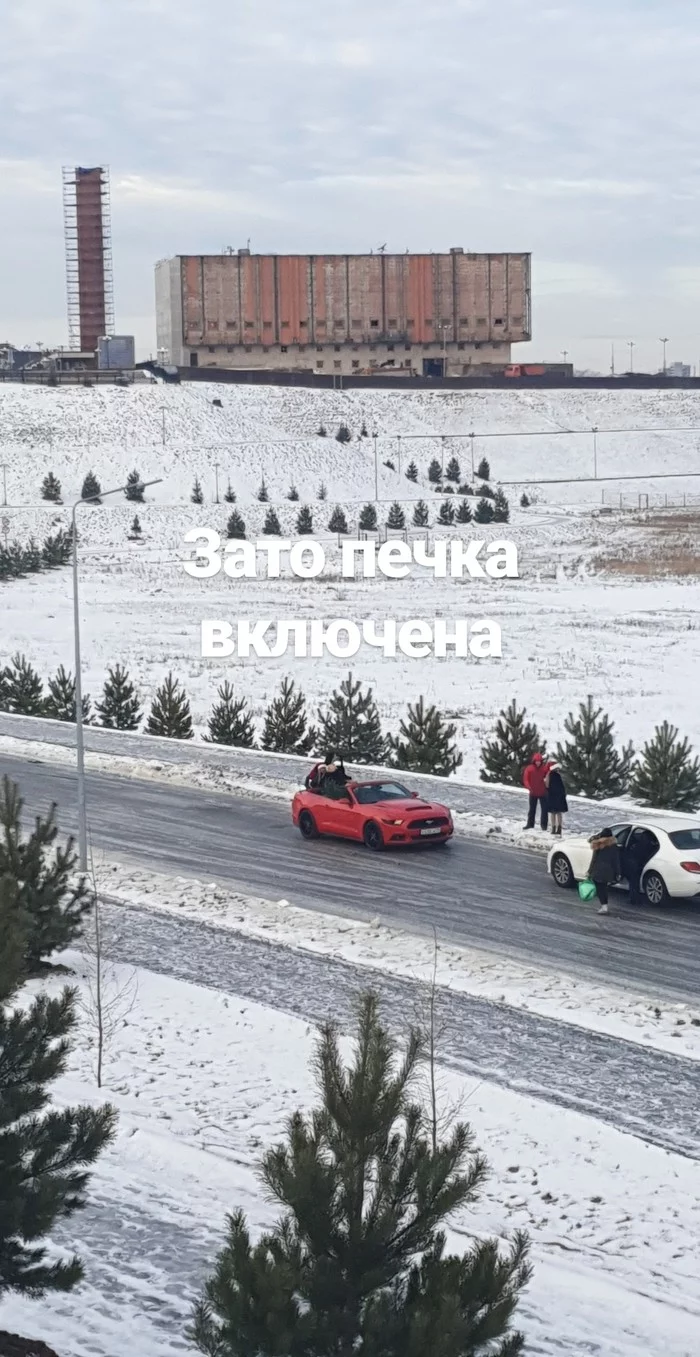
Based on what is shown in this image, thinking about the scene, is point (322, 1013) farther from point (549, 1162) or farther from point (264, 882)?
point (264, 882)

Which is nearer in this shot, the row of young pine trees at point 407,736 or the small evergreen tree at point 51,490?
the row of young pine trees at point 407,736

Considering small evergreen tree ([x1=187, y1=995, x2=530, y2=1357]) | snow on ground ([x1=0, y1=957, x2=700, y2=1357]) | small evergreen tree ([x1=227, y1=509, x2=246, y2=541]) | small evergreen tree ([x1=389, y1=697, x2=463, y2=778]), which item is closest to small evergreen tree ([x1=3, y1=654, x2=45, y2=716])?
small evergreen tree ([x1=389, y1=697, x2=463, y2=778])

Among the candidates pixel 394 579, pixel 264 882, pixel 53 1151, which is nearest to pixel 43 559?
pixel 394 579

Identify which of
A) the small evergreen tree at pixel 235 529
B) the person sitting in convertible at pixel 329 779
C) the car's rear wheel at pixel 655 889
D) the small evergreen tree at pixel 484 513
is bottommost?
the car's rear wheel at pixel 655 889

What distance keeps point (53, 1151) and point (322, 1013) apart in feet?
27.5

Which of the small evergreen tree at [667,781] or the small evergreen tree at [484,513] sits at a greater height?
the small evergreen tree at [484,513]

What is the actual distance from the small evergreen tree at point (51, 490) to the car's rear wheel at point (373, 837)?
248 ft

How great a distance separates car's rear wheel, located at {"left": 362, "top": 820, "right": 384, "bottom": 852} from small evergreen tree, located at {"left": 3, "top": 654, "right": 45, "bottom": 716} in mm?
19577

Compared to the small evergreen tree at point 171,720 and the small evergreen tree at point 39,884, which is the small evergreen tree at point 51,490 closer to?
the small evergreen tree at point 171,720

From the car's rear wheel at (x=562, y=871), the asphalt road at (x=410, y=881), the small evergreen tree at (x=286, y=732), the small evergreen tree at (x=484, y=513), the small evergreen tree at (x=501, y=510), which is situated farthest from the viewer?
the small evergreen tree at (x=501, y=510)

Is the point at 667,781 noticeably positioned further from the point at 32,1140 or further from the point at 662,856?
the point at 32,1140

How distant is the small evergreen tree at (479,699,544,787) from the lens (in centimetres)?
3188

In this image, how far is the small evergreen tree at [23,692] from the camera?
4281 centimetres

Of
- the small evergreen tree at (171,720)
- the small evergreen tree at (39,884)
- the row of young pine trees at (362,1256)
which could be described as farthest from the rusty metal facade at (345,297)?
the row of young pine trees at (362,1256)
